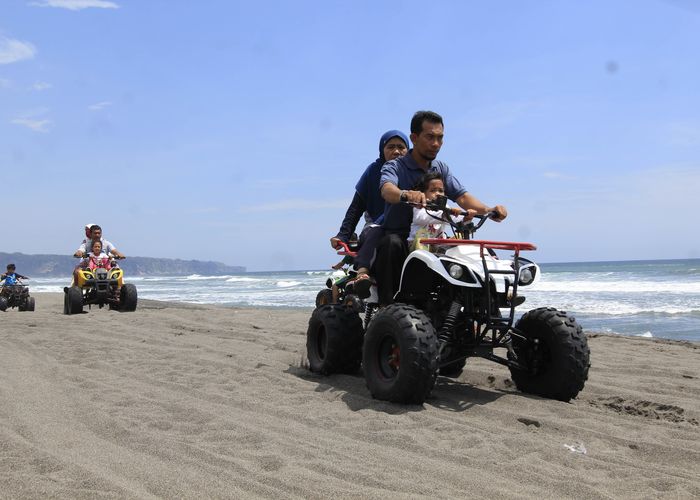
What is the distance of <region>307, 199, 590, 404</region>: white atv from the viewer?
4.11 m

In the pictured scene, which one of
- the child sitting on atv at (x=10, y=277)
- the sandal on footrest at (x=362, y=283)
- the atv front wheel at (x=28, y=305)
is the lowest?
the atv front wheel at (x=28, y=305)

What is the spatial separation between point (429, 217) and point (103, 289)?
34.1 feet

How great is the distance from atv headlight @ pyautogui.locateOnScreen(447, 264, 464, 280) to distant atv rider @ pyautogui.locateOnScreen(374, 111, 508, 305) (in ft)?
1.89

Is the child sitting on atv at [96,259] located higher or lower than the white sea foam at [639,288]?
higher

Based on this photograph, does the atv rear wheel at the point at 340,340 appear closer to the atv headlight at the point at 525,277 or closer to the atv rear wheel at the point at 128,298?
the atv headlight at the point at 525,277

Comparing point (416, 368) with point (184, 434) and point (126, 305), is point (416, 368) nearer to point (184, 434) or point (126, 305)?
point (184, 434)

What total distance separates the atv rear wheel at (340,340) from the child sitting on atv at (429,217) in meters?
0.94

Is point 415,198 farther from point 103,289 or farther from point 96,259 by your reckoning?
point 96,259

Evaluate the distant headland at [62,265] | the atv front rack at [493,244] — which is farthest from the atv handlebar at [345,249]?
the distant headland at [62,265]

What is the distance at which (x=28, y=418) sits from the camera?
3846 millimetres

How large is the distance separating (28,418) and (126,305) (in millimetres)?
9638

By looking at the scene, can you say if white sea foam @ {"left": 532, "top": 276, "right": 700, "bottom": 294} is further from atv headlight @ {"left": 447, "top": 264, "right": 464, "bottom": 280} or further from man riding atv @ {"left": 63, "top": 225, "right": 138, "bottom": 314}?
atv headlight @ {"left": 447, "top": 264, "right": 464, "bottom": 280}

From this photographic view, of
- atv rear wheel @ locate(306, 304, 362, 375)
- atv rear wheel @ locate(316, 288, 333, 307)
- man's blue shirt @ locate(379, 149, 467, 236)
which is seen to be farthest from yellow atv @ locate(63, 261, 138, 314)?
man's blue shirt @ locate(379, 149, 467, 236)

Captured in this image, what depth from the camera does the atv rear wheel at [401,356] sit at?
4.03 m
